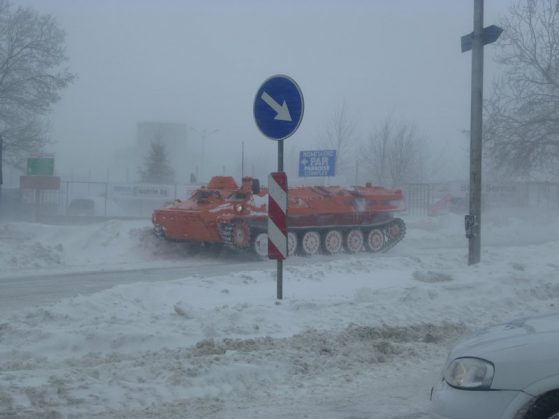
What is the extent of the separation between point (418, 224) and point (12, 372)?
2938 centimetres

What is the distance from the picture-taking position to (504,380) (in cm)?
398

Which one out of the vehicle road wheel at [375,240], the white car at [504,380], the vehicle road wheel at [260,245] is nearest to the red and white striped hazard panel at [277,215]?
the white car at [504,380]

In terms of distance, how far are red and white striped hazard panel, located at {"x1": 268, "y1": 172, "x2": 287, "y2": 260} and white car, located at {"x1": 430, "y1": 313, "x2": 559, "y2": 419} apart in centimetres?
474

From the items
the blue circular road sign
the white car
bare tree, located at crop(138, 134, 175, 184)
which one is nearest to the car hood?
the white car

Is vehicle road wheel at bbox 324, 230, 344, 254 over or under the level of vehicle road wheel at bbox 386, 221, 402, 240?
under

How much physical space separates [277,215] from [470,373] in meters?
5.05

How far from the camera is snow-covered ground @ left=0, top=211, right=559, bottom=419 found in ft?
18.3

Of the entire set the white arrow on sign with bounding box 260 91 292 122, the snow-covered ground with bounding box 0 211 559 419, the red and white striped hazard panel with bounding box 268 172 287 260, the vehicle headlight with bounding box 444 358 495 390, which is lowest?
the snow-covered ground with bounding box 0 211 559 419

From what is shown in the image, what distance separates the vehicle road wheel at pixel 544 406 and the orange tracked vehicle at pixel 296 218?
12.7m

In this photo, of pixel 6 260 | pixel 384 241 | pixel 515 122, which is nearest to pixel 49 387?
pixel 6 260

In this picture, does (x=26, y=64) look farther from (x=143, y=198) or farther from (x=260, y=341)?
(x=260, y=341)

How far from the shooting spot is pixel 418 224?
33.9 metres

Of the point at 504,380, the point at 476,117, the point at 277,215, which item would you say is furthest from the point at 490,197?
the point at 504,380

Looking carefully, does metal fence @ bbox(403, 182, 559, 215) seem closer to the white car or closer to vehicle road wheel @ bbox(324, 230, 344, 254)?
vehicle road wheel @ bbox(324, 230, 344, 254)
